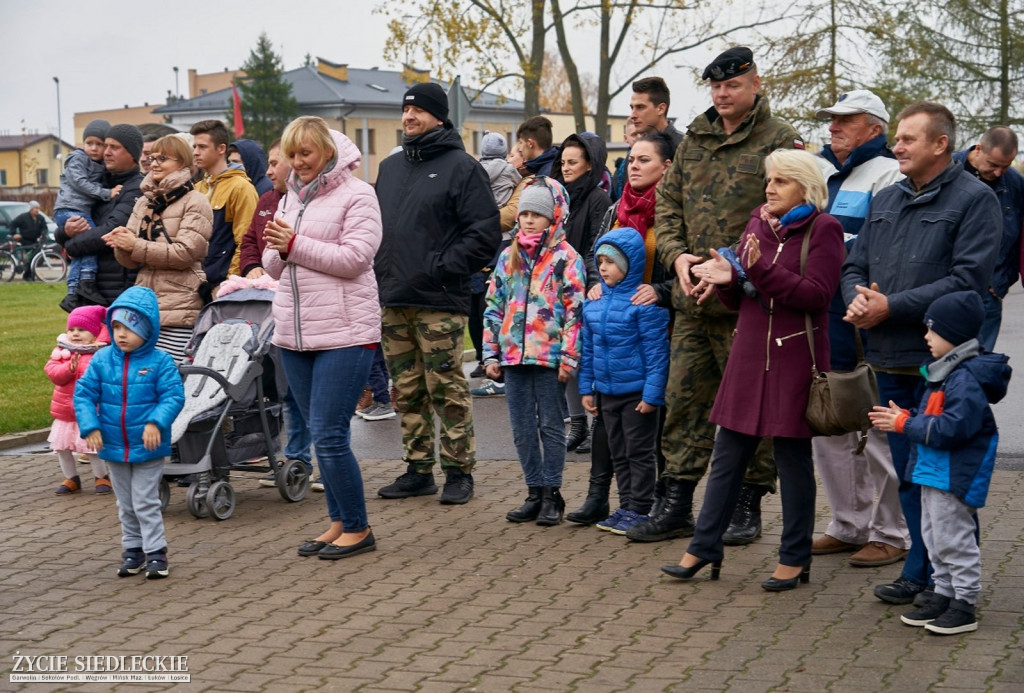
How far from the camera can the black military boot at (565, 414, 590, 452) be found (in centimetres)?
995

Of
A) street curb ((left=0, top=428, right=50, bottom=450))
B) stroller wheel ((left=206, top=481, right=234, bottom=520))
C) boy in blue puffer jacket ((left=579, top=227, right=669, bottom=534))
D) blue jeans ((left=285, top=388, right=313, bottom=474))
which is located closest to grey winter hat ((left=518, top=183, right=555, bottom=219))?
boy in blue puffer jacket ((left=579, top=227, right=669, bottom=534))

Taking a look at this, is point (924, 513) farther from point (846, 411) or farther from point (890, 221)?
A: point (890, 221)

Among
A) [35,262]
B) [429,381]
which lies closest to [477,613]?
[429,381]

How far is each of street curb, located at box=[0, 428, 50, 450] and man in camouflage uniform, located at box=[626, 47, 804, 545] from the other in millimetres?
5766

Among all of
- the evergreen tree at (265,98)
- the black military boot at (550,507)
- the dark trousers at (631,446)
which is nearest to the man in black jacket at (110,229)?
the black military boot at (550,507)

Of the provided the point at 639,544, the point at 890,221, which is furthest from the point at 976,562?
the point at 639,544

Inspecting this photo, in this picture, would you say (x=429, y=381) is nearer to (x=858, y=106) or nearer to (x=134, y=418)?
(x=134, y=418)

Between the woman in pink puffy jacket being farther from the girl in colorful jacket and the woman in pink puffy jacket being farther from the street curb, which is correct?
the street curb

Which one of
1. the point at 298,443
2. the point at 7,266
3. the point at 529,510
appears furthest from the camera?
the point at 7,266

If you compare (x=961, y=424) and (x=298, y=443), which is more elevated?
(x=961, y=424)

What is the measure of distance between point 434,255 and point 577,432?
8.30 ft

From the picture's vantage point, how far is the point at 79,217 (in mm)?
9281

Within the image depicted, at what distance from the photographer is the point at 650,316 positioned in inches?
280

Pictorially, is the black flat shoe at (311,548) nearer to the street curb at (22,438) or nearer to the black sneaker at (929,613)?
the black sneaker at (929,613)
